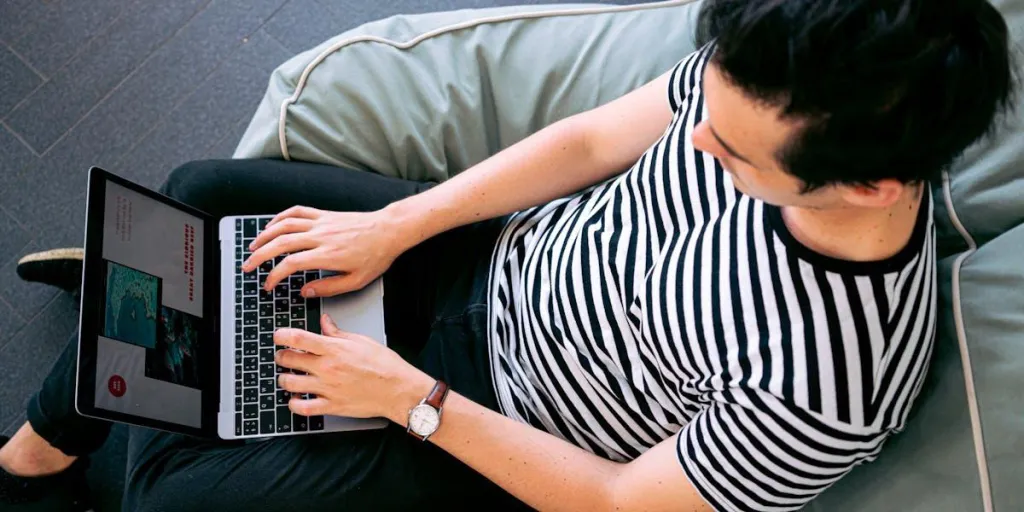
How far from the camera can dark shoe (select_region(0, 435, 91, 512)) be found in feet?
4.26

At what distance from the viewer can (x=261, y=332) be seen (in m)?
1.09

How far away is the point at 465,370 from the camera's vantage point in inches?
44.0

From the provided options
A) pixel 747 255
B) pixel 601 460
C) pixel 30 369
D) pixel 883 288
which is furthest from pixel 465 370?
pixel 30 369

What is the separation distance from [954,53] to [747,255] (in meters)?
0.26

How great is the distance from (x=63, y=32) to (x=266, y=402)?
111cm

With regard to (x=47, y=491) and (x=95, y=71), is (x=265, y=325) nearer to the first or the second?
(x=47, y=491)

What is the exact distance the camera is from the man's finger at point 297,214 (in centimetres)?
110

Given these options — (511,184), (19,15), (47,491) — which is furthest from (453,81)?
(19,15)

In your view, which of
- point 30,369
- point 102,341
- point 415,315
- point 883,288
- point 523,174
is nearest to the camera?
point 883,288

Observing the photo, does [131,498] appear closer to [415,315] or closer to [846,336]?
[415,315]

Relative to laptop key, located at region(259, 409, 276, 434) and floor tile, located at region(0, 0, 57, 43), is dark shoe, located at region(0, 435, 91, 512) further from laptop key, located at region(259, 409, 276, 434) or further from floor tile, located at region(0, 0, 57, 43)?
floor tile, located at region(0, 0, 57, 43)

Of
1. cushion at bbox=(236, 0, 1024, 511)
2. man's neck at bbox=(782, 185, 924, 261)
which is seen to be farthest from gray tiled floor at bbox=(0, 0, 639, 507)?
man's neck at bbox=(782, 185, 924, 261)

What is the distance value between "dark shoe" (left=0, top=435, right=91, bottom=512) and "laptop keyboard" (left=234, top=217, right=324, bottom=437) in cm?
49

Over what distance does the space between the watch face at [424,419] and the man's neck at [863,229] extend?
0.49 meters
